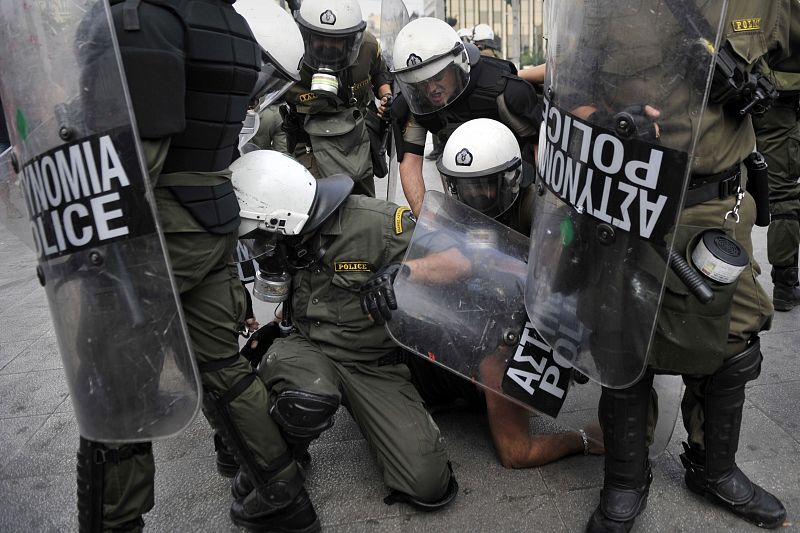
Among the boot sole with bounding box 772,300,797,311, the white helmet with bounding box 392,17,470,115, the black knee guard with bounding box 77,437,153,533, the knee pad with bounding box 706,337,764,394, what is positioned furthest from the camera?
the boot sole with bounding box 772,300,797,311

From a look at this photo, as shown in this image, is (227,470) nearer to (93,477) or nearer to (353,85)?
(93,477)

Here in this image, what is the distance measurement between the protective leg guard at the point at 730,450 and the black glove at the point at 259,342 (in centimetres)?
157

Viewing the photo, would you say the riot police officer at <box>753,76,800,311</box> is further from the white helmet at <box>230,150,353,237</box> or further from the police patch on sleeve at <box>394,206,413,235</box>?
the white helmet at <box>230,150,353,237</box>

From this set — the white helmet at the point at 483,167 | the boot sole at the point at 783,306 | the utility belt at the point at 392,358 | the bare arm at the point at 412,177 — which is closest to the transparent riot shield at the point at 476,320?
the white helmet at the point at 483,167

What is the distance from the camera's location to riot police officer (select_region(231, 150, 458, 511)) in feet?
6.99

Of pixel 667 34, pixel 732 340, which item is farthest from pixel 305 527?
pixel 667 34

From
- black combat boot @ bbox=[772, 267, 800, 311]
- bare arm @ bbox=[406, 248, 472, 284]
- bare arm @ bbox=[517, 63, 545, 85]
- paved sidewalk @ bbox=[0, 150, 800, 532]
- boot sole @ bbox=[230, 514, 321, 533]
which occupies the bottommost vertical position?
black combat boot @ bbox=[772, 267, 800, 311]

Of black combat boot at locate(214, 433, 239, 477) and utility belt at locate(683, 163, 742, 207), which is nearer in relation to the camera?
utility belt at locate(683, 163, 742, 207)

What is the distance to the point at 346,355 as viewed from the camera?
239cm

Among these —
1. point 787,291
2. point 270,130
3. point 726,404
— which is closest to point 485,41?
point 270,130

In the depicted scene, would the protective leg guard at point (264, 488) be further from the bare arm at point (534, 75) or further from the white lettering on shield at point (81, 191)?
the bare arm at point (534, 75)

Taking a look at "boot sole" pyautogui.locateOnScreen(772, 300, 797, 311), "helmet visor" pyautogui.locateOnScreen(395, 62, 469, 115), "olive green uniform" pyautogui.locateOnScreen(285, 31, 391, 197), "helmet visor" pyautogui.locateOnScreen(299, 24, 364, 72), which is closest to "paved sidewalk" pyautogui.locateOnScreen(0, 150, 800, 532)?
"boot sole" pyautogui.locateOnScreen(772, 300, 797, 311)

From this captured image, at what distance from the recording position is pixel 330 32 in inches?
140

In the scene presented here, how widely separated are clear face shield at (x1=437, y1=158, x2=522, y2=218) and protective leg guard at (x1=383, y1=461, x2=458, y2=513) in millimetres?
907
